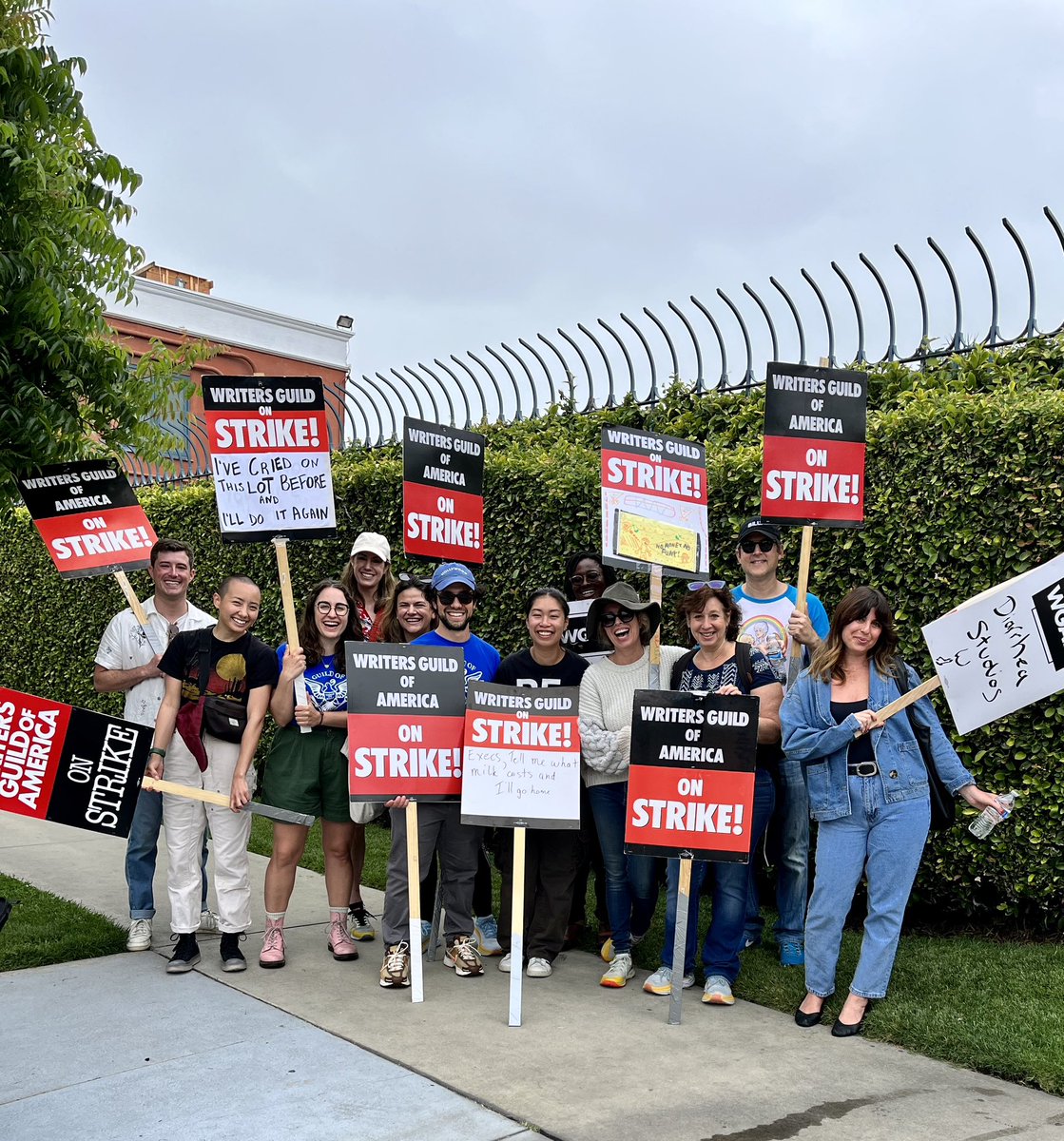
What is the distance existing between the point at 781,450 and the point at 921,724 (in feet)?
4.95

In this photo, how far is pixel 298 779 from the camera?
5594 millimetres

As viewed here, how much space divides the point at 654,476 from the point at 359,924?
281 cm

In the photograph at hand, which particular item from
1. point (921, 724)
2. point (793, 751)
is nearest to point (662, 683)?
point (793, 751)

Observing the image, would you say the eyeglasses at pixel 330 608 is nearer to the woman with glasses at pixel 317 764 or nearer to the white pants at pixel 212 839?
the woman with glasses at pixel 317 764

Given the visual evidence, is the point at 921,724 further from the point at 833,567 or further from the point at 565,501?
the point at 565,501

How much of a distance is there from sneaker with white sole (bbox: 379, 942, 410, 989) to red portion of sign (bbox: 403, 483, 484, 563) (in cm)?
227

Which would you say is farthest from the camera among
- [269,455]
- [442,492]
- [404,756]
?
[442,492]

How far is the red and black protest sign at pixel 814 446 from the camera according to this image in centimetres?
551

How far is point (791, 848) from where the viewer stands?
5.52 m

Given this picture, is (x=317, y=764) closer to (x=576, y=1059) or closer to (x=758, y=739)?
(x=576, y=1059)

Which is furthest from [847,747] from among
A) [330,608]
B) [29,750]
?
[29,750]

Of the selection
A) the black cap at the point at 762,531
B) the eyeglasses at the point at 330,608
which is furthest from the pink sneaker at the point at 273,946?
the black cap at the point at 762,531

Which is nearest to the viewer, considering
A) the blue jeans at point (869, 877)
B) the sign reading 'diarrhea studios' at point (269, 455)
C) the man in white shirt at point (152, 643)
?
the blue jeans at point (869, 877)

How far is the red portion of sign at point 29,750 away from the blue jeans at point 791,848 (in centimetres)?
334
